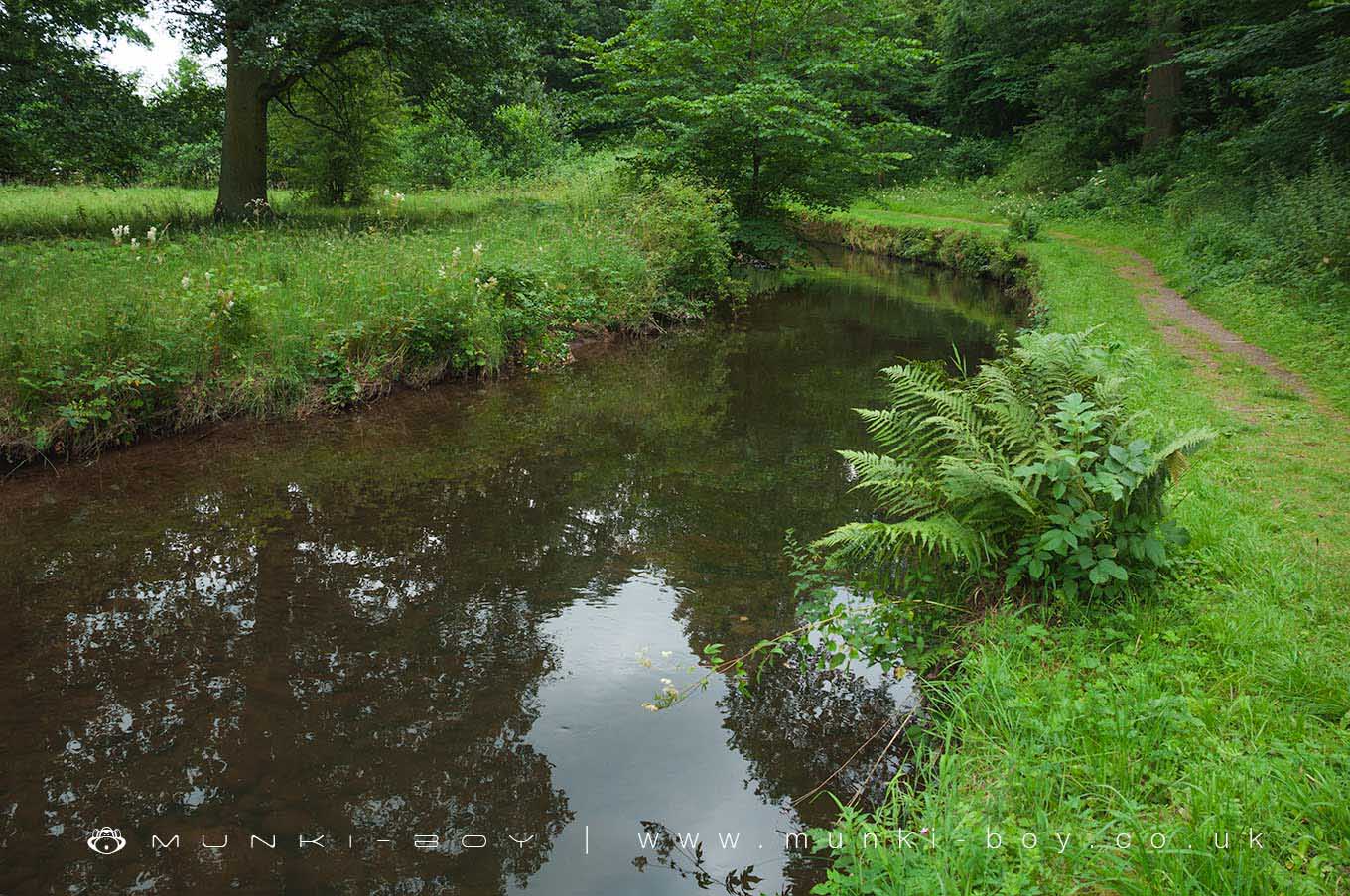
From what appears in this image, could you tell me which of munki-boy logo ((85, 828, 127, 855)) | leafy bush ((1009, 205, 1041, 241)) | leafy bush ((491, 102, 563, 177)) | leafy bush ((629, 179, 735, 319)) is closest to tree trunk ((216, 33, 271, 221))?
leafy bush ((629, 179, 735, 319))

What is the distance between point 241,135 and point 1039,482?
15304 millimetres

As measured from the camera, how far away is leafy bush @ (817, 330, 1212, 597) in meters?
3.78

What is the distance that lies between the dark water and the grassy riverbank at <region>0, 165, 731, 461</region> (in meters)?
0.52

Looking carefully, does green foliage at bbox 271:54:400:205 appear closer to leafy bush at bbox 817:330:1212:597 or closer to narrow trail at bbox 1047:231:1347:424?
narrow trail at bbox 1047:231:1347:424

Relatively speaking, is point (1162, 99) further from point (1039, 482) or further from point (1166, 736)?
point (1166, 736)

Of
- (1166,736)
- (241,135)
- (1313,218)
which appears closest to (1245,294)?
(1313,218)

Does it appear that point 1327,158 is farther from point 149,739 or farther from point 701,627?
point 149,739

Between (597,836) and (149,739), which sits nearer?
(597,836)

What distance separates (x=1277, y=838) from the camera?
2.38 metres

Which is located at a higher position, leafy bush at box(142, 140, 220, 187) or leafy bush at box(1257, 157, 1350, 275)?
leafy bush at box(142, 140, 220, 187)

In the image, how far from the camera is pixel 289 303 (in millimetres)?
8562

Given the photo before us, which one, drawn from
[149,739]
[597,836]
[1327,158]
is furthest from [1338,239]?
[149,739]

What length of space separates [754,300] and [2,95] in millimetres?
12855

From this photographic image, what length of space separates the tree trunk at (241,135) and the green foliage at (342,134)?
2099 millimetres
